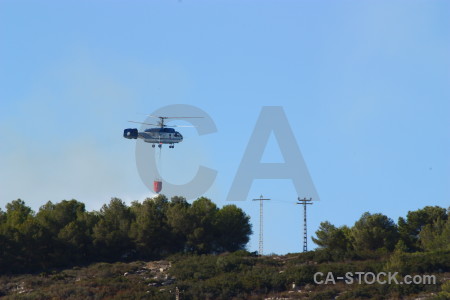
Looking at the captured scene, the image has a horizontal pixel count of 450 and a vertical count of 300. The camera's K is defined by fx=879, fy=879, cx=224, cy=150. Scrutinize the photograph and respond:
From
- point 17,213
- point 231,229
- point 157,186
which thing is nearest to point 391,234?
point 231,229

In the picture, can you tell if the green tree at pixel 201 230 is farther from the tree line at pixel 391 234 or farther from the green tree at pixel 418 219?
the green tree at pixel 418 219

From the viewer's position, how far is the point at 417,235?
86312mm

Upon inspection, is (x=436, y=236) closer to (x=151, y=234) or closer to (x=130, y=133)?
(x=151, y=234)

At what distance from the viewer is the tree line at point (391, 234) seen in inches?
3201

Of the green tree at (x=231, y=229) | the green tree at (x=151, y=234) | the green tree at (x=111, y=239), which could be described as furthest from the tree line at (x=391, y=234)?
the green tree at (x=111, y=239)

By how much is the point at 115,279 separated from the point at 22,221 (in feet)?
84.3

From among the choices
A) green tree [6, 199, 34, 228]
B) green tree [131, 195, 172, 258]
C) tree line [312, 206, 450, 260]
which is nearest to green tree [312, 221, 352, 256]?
tree line [312, 206, 450, 260]

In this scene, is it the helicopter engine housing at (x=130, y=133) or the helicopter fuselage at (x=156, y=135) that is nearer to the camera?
the helicopter fuselage at (x=156, y=135)

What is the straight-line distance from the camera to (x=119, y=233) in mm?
88688

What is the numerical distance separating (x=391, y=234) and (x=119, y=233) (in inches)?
1061

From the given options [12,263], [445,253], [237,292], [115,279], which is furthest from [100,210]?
[445,253]

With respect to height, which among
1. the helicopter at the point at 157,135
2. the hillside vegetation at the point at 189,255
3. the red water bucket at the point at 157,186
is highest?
the helicopter at the point at 157,135

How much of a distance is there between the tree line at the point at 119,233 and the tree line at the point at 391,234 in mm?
9873

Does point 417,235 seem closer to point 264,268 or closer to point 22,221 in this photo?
point 264,268
